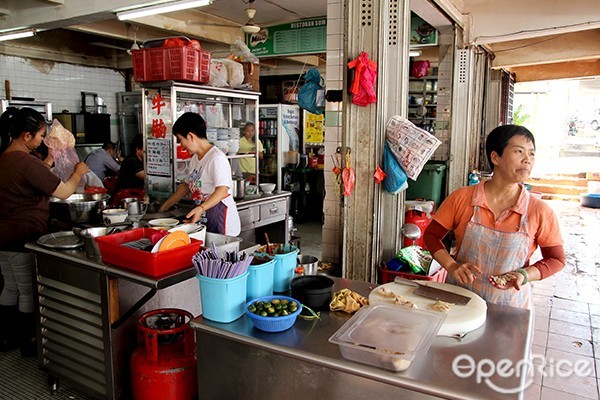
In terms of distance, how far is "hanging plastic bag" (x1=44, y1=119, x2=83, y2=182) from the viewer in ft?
14.3

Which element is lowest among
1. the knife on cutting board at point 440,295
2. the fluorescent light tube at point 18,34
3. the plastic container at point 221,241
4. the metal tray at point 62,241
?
the knife on cutting board at point 440,295

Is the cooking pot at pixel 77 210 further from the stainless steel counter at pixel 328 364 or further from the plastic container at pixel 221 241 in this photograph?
the stainless steel counter at pixel 328 364

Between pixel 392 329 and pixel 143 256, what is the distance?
1290 millimetres

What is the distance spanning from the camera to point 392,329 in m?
1.79

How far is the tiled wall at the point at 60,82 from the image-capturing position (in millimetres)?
8625

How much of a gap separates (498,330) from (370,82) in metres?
2.23

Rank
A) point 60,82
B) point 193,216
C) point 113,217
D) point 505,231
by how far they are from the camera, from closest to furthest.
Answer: point 505,231 < point 193,216 < point 113,217 < point 60,82

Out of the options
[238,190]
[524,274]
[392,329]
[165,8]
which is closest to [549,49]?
[238,190]

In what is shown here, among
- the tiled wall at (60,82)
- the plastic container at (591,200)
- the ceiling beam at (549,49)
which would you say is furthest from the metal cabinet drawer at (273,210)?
the plastic container at (591,200)

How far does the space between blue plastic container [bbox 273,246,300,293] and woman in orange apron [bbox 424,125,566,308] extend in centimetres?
77

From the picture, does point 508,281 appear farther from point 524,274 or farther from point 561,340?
point 561,340

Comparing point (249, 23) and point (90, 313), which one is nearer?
point (90, 313)

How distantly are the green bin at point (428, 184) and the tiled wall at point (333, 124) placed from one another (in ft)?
8.96

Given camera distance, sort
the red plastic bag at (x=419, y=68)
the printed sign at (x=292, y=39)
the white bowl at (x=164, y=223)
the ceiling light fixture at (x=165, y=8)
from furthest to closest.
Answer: the red plastic bag at (x=419, y=68), the printed sign at (x=292, y=39), the ceiling light fixture at (x=165, y=8), the white bowl at (x=164, y=223)
